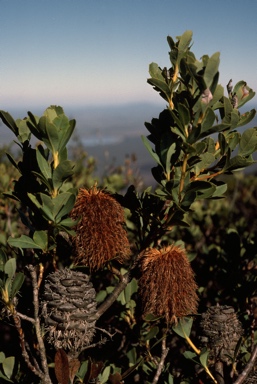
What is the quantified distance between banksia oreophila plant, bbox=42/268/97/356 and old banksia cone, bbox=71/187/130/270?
0.10 metres

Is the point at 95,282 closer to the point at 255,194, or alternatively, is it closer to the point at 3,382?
the point at 3,382

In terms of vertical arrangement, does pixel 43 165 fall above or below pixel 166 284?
above

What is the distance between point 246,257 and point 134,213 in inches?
46.3

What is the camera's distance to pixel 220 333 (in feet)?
6.15

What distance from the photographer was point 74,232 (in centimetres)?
160

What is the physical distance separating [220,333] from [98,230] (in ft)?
2.45

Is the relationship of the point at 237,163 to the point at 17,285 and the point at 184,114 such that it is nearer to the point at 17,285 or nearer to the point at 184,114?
the point at 184,114

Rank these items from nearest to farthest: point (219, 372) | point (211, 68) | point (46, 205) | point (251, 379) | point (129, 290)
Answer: point (211, 68) < point (46, 205) < point (251, 379) < point (219, 372) < point (129, 290)

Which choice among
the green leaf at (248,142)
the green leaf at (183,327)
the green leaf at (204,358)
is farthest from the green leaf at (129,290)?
the green leaf at (248,142)

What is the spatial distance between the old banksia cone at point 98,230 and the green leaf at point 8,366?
1.97ft

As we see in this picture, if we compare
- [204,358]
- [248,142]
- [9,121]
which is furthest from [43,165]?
[204,358]

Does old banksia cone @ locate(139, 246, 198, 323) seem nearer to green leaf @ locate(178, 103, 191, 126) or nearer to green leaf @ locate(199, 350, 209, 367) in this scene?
green leaf @ locate(199, 350, 209, 367)

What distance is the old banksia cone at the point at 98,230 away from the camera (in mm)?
1672

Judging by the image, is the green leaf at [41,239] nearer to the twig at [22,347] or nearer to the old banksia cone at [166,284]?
the twig at [22,347]
